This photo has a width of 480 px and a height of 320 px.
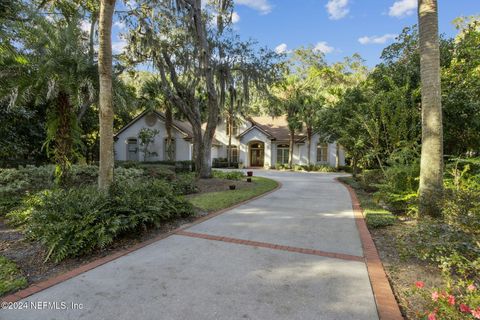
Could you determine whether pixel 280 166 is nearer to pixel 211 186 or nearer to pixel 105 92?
pixel 211 186

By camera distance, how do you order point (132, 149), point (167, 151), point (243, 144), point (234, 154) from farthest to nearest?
point (234, 154) < point (243, 144) < point (132, 149) < point (167, 151)

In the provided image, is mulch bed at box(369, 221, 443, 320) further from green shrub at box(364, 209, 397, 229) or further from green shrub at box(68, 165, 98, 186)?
green shrub at box(68, 165, 98, 186)

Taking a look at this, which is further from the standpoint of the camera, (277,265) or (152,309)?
(277,265)

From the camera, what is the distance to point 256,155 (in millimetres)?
30781

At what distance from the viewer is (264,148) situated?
98.4 feet

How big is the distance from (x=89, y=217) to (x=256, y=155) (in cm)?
2651

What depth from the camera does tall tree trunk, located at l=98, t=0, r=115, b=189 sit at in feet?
19.1

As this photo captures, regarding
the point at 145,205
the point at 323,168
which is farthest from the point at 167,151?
the point at 145,205

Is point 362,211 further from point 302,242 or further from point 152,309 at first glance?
point 152,309

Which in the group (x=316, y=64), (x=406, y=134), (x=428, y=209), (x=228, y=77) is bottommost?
(x=428, y=209)

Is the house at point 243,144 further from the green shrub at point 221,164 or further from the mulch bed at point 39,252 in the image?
the mulch bed at point 39,252

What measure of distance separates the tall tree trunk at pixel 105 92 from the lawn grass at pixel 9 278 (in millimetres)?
2175

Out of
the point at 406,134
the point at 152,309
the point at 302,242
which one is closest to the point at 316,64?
the point at 406,134

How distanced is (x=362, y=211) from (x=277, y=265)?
16.3 ft
